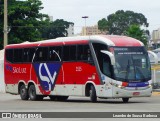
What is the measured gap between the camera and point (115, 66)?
29.6 meters

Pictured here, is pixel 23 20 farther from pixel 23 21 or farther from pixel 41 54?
pixel 41 54

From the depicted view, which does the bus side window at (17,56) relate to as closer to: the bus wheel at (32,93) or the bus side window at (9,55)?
the bus side window at (9,55)

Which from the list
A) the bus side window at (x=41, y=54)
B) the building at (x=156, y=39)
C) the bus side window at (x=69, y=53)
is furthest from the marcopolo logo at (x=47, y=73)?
the building at (x=156, y=39)

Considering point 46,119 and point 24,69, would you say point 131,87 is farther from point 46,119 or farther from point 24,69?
point 46,119

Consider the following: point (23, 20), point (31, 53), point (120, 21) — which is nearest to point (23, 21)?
point (23, 20)

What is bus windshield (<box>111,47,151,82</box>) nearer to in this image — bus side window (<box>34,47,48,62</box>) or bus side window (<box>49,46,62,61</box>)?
bus side window (<box>49,46,62,61</box>)

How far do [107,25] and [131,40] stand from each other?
104 meters

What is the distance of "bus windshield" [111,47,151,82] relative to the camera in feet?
97.6

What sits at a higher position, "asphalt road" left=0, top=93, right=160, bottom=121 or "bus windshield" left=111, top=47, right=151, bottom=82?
"bus windshield" left=111, top=47, right=151, bottom=82

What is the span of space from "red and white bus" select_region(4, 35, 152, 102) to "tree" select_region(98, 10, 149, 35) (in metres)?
99.5

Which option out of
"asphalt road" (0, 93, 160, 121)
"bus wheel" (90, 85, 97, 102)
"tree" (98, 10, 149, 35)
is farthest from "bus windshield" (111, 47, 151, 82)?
"tree" (98, 10, 149, 35)

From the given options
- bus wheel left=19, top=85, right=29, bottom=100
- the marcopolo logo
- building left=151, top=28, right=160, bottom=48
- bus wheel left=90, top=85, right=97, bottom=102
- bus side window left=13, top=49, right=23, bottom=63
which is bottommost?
bus wheel left=19, top=85, right=29, bottom=100

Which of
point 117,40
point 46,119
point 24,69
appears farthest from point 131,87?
point 46,119

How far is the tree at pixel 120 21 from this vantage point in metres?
135
